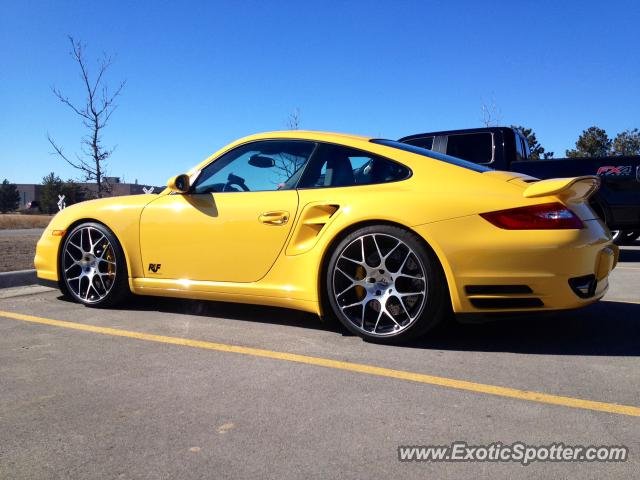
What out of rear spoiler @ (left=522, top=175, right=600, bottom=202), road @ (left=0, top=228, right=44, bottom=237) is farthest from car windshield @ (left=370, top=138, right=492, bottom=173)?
road @ (left=0, top=228, right=44, bottom=237)

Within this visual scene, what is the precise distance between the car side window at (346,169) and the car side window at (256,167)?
0.41 ft

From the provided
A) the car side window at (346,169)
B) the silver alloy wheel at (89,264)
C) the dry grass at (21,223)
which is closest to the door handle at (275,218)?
the car side window at (346,169)

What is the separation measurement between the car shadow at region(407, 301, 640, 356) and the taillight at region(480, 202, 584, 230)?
526 mm

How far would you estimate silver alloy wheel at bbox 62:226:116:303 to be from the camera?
452cm

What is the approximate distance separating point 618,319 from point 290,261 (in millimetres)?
2504

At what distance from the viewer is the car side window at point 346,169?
3.64 metres

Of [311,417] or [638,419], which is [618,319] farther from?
[311,417]

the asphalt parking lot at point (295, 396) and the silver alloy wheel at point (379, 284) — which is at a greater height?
the silver alloy wheel at point (379, 284)

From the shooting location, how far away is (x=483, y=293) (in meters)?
3.15

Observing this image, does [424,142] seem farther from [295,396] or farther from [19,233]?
[19,233]

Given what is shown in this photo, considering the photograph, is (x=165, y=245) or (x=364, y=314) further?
(x=165, y=245)

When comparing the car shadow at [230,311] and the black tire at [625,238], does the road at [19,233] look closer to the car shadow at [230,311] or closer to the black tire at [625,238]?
the car shadow at [230,311]

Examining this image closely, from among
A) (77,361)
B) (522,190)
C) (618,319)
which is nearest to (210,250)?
(77,361)

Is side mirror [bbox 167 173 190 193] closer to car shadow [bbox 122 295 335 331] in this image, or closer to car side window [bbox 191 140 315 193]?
car side window [bbox 191 140 315 193]
